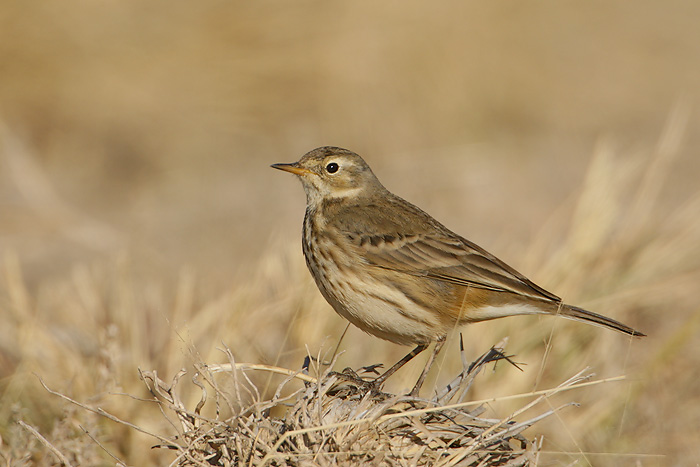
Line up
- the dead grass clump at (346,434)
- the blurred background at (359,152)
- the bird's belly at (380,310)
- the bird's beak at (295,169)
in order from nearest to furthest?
the dead grass clump at (346,434)
the bird's belly at (380,310)
the bird's beak at (295,169)
the blurred background at (359,152)

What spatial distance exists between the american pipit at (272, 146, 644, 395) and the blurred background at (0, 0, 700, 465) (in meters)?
1.03

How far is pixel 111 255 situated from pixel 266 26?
3.78 metres

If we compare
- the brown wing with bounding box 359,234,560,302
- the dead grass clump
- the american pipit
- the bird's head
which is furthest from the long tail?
the bird's head

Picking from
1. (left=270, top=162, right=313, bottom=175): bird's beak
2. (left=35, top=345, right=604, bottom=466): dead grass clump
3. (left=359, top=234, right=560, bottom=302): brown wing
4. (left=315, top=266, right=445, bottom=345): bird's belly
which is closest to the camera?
(left=35, top=345, right=604, bottom=466): dead grass clump

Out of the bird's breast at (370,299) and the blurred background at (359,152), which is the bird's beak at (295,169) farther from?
the blurred background at (359,152)

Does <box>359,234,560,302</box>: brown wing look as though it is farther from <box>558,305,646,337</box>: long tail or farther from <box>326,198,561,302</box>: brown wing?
<box>558,305,646,337</box>: long tail

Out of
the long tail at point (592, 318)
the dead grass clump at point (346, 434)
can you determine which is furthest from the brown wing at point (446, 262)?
the dead grass clump at point (346, 434)

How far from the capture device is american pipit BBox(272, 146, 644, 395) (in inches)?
177

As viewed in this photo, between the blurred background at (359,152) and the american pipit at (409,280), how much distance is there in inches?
40.7

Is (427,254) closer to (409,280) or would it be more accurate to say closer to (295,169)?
(409,280)

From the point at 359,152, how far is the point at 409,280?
19.4 feet

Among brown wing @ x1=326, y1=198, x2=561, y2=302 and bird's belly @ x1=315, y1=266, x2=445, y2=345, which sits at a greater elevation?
brown wing @ x1=326, y1=198, x2=561, y2=302

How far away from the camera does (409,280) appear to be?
4.66 m

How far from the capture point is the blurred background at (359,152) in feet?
20.0
